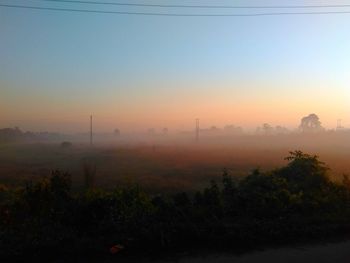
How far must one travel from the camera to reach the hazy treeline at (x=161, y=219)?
23.8 ft

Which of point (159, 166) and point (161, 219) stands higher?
point (161, 219)

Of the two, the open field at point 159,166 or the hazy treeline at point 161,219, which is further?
the open field at point 159,166

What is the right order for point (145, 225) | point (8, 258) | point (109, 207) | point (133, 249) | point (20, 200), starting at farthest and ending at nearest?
point (20, 200) → point (109, 207) → point (145, 225) → point (133, 249) → point (8, 258)

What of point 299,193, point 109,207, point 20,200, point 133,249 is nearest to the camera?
point 133,249

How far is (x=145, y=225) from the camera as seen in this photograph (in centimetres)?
794

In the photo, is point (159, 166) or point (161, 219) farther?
point (159, 166)

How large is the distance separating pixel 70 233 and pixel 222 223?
2.92 m

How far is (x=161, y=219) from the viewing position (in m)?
8.35

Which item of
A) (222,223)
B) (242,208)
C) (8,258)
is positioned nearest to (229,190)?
(242,208)

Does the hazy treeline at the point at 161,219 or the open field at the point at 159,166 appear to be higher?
the hazy treeline at the point at 161,219

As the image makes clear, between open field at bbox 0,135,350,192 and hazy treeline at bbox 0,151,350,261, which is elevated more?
hazy treeline at bbox 0,151,350,261

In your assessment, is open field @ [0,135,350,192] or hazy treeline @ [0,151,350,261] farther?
open field @ [0,135,350,192]

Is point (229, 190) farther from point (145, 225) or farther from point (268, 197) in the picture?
point (145, 225)

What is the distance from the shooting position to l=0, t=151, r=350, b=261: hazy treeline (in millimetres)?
7242
